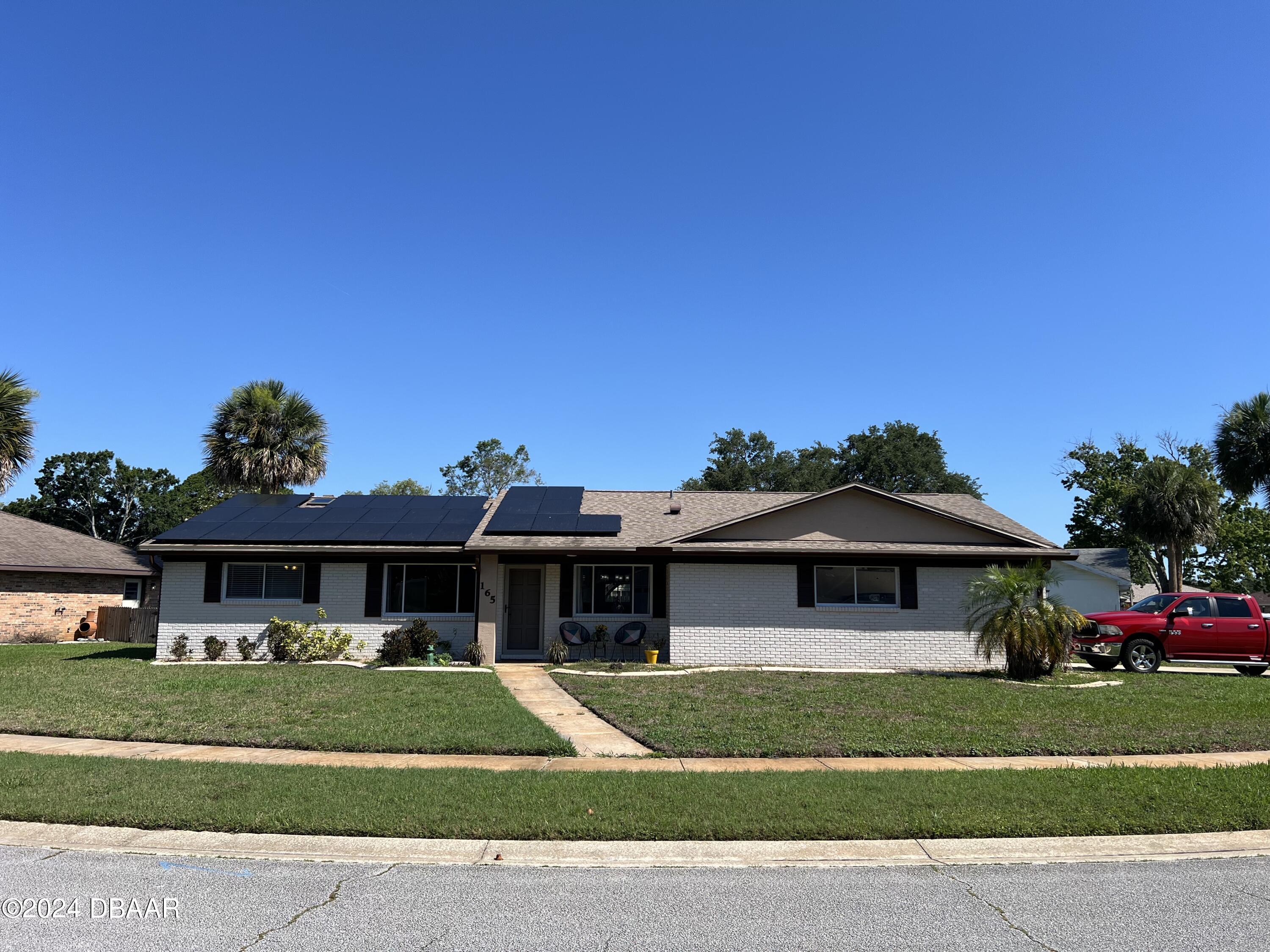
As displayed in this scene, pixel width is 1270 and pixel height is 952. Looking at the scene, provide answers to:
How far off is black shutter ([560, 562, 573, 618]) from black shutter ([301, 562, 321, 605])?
5.83 meters

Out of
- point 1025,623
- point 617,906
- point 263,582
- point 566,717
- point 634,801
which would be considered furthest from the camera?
point 263,582

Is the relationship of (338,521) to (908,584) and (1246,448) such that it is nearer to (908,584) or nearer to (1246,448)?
(908,584)

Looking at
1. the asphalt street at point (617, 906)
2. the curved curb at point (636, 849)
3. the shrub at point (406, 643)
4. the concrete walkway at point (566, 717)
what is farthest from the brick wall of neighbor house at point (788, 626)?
the asphalt street at point (617, 906)

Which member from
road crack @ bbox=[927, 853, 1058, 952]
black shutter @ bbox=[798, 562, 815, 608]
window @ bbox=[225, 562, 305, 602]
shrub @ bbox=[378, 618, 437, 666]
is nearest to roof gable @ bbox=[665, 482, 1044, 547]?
black shutter @ bbox=[798, 562, 815, 608]

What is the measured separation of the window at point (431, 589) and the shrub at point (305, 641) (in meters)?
1.37

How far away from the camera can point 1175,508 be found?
34.9 meters

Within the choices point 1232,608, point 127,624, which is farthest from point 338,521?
point 1232,608

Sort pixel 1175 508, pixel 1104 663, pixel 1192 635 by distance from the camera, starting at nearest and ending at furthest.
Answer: pixel 1192 635
pixel 1104 663
pixel 1175 508

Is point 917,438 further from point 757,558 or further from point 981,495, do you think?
point 757,558

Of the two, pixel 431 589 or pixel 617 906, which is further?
pixel 431 589

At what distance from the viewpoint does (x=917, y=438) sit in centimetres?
6194

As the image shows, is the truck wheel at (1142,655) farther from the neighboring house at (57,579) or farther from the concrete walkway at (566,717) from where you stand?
the neighboring house at (57,579)

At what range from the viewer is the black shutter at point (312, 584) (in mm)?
19875

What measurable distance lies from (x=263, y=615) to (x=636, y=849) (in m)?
16.2
